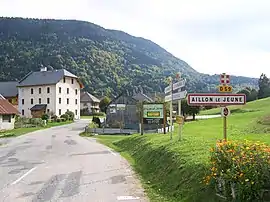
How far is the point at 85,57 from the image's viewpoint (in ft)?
447

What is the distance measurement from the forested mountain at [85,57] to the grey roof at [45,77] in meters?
24.2

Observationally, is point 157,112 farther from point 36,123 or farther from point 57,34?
point 57,34

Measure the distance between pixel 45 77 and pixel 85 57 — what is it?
139 feet

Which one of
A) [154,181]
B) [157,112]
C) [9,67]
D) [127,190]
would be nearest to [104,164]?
[154,181]

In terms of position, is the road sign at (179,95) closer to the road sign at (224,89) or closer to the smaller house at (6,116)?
the road sign at (224,89)

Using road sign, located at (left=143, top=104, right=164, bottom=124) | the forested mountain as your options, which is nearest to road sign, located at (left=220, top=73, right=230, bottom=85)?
road sign, located at (left=143, top=104, right=164, bottom=124)

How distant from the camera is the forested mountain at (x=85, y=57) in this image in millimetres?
125750

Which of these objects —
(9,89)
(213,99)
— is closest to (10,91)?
(9,89)

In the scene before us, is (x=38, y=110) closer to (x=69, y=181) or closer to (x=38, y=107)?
(x=38, y=107)

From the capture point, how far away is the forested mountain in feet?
413

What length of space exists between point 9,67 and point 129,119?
2998 inches

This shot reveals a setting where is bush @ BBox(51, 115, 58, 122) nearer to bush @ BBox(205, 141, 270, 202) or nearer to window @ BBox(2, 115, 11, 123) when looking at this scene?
window @ BBox(2, 115, 11, 123)

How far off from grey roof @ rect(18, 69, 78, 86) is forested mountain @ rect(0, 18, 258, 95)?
79.2 ft

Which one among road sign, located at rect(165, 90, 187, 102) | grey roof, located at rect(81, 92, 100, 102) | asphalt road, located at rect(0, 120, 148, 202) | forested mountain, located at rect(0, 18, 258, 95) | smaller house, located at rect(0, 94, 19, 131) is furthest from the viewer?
forested mountain, located at rect(0, 18, 258, 95)
